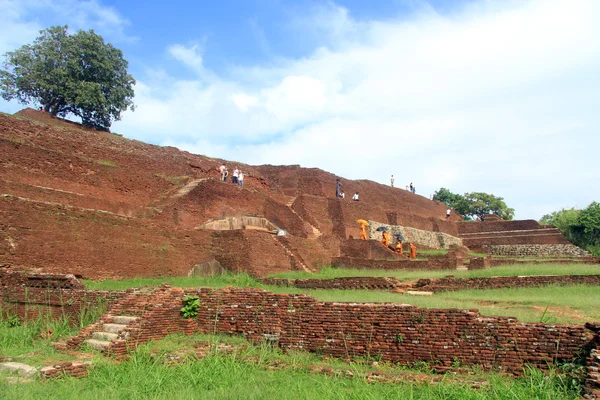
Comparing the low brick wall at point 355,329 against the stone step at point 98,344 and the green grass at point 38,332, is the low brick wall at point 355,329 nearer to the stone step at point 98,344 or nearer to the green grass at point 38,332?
the stone step at point 98,344

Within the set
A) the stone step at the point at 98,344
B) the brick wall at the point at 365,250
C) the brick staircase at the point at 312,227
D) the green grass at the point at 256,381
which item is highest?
the brick staircase at the point at 312,227

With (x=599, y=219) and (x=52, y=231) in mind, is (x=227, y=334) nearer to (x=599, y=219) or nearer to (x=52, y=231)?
(x=52, y=231)

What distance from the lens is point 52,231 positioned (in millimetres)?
12508

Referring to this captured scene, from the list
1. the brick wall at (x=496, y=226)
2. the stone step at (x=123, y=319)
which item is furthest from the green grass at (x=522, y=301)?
the brick wall at (x=496, y=226)

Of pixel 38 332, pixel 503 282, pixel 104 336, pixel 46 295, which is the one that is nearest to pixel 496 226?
pixel 503 282

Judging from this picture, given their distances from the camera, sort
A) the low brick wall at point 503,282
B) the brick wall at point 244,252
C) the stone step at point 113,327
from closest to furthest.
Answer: the stone step at point 113,327 < the low brick wall at point 503,282 < the brick wall at point 244,252

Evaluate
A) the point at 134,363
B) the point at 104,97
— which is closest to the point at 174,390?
the point at 134,363

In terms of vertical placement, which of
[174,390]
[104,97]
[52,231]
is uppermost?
[104,97]

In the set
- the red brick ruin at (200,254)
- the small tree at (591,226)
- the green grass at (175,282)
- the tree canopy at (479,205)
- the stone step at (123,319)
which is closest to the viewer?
the red brick ruin at (200,254)

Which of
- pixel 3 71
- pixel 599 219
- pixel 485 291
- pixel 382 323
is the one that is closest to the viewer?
pixel 382 323

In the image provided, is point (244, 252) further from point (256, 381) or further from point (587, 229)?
point (587, 229)

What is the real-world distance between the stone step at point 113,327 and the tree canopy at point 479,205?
51.8 meters

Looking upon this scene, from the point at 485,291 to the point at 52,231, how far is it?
1038 centimetres

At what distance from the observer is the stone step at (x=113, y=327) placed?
8.16 metres
